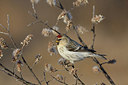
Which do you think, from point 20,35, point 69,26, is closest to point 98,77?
point 20,35

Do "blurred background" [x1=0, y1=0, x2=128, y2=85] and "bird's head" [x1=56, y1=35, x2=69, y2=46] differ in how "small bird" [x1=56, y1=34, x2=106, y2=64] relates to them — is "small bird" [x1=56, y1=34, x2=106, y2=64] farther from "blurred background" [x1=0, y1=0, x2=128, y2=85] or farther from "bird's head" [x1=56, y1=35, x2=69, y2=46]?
"blurred background" [x1=0, y1=0, x2=128, y2=85]

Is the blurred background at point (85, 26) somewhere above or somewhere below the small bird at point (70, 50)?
below

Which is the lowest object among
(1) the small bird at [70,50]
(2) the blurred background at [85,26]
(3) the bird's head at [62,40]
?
(2) the blurred background at [85,26]

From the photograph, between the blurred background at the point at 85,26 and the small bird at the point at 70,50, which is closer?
the small bird at the point at 70,50

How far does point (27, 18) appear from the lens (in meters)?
12.1

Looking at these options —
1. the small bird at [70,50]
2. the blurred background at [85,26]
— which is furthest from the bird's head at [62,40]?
the blurred background at [85,26]

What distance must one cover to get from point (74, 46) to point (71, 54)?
4.2 inches

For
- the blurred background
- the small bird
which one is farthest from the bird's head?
the blurred background

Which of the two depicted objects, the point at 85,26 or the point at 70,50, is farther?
the point at 85,26

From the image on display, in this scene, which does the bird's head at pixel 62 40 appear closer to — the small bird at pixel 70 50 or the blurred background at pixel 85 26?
the small bird at pixel 70 50

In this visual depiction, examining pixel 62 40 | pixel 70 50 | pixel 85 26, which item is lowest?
pixel 85 26

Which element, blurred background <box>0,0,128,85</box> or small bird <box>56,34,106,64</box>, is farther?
blurred background <box>0,0,128,85</box>

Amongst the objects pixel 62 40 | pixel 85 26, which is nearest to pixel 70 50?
pixel 62 40

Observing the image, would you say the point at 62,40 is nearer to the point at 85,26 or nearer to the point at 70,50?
the point at 70,50
